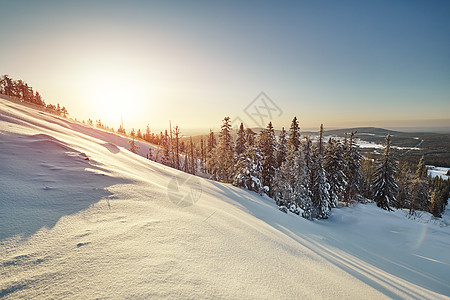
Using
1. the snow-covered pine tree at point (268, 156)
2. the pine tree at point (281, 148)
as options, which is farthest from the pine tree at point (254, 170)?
the pine tree at point (281, 148)

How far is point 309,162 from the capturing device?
2148 centimetres

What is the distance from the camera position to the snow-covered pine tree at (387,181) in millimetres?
27797

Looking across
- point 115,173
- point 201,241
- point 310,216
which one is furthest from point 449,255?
point 115,173

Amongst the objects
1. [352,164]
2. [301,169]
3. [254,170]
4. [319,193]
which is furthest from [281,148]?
[352,164]

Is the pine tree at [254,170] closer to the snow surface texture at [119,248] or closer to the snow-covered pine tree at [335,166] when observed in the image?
the snow-covered pine tree at [335,166]

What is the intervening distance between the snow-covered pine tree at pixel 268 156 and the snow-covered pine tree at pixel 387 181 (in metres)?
18.0

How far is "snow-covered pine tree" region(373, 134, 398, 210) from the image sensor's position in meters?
27.8

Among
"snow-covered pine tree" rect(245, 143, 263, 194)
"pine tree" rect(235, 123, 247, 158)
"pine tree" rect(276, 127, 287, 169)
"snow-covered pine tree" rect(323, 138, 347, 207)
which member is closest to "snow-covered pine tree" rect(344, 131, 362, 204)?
"snow-covered pine tree" rect(323, 138, 347, 207)

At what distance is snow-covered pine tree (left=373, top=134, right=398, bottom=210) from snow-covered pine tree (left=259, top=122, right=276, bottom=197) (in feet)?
59.1

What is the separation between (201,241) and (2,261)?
7.86 feet

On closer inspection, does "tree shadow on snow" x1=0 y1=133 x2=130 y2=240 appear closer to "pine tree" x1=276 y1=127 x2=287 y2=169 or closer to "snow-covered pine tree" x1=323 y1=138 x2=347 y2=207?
"pine tree" x1=276 y1=127 x2=287 y2=169

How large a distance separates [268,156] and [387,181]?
785 inches

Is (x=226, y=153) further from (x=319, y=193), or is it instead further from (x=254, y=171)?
(x=319, y=193)

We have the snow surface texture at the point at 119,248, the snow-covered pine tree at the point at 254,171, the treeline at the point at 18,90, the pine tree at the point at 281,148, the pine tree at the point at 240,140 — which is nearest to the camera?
the snow surface texture at the point at 119,248
